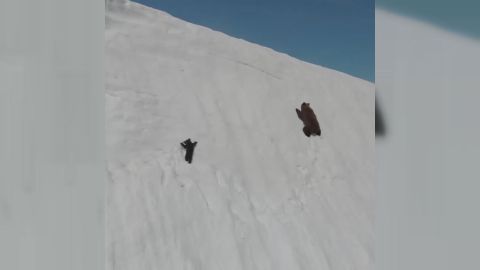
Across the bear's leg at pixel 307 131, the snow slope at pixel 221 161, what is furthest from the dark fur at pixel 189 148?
the bear's leg at pixel 307 131

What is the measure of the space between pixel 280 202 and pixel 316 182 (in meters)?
0.80

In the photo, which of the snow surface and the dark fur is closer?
the snow surface

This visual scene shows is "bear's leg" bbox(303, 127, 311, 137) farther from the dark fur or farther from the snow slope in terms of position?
the dark fur

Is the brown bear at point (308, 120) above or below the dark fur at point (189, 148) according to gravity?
above

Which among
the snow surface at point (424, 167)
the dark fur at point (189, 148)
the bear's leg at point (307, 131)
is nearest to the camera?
the snow surface at point (424, 167)

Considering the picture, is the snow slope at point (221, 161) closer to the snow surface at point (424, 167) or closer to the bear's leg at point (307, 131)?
the bear's leg at point (307, 131)

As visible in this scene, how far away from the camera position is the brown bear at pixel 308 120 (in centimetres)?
653

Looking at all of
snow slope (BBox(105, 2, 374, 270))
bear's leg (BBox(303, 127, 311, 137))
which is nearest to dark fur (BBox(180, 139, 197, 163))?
snow slope (BBox(105, 2, 374, 270))

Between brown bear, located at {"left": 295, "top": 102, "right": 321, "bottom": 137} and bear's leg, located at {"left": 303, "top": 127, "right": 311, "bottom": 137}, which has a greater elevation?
brown bear, located at {"left": 295, "top": 102, "right": 321, "bottom": 137}

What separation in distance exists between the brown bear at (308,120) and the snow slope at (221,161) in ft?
0.40

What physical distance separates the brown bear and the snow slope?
4.8 inches

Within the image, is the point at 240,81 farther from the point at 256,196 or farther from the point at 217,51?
the point at 256,196

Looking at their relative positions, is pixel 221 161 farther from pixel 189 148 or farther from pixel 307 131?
pixel 307 131

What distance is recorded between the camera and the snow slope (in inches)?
168
